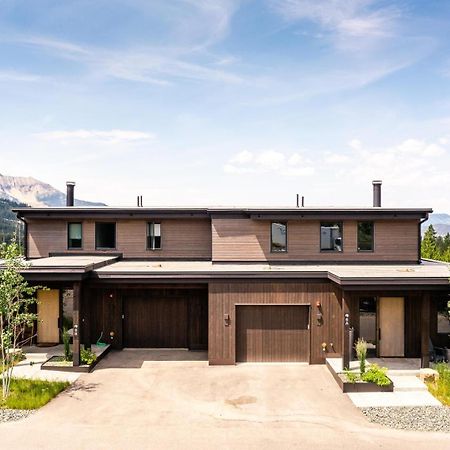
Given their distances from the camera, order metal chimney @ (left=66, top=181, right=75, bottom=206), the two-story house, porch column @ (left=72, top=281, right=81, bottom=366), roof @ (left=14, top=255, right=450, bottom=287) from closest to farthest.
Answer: roof @ (left=14, top=255, right=450, bottom=287) < porch column @ (left=72, top=281, right=81, bottom=366) < the two-story house < metal chimney @ (left=66, top=181, right=75, bottom=206)

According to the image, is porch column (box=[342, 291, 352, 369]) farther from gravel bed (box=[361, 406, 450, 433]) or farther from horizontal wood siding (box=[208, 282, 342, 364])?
gravel bed (box=[361, 406, 450, 433])

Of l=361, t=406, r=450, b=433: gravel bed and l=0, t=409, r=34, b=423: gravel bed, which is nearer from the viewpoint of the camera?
l=361, t=406, r=450, b=433: gravel bed

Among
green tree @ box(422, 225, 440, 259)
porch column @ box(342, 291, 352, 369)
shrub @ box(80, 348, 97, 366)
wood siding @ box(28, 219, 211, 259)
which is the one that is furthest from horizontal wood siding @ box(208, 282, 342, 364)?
green tree @ box(422, 225, 440, 259)

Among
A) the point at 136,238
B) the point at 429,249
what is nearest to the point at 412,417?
the point at 136,238

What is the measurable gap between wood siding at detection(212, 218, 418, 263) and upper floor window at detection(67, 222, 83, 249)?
7.41 meters

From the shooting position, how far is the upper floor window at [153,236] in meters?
22.8

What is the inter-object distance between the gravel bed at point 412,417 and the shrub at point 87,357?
10359 millimetres

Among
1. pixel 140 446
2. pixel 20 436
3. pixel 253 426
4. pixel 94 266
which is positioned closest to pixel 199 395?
pixel 253 426

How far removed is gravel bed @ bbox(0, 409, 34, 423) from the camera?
1236cm

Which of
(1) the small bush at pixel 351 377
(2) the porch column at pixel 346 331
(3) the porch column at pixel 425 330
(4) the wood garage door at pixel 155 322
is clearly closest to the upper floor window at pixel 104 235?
(4) the wood garage door at pixel 155 322

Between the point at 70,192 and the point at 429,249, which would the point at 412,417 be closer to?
the point at 70,192

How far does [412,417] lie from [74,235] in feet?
58.6

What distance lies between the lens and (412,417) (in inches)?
493

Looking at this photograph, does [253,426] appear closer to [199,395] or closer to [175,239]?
[199,395]
